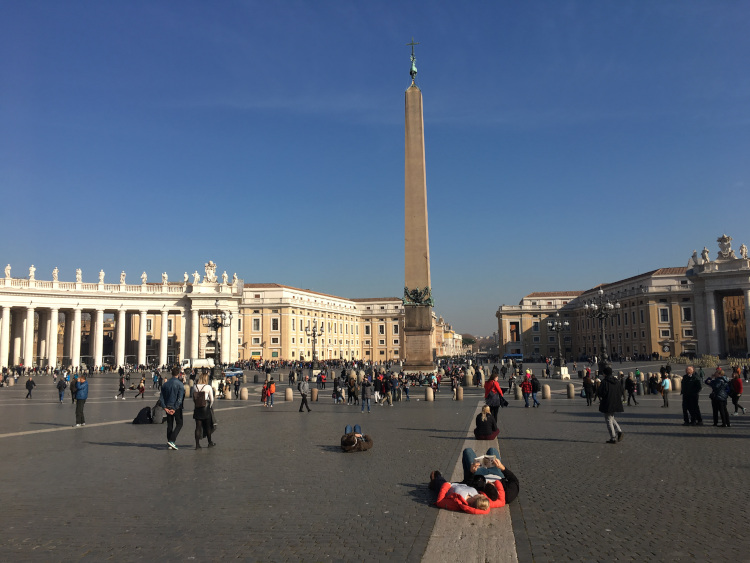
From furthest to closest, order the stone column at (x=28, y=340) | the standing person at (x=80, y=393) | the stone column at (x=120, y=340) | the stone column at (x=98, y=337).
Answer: the stone column at (x=98, y=337)
the stone column at (x=120, y=340)
the stone column at (x=28, y=340)
the standing person at (x=80, y=393)

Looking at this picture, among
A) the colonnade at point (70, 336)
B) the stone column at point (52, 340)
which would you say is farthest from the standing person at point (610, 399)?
the stone column at point (52, 340)

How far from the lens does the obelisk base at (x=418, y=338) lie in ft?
94.8

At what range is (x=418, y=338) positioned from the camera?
1188 inches

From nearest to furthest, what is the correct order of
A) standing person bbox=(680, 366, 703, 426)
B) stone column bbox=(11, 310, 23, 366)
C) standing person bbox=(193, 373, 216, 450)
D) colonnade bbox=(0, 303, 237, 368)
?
standing person bbox=(193, 373, 216, 450)
standing person bbox=(680, 366, 703, 426)
colonnade bbox=(0, 303, 237, 368)
stone column bbox=(11, 310, 23, 366)

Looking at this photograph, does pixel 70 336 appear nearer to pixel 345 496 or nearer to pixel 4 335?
pixel 4 335

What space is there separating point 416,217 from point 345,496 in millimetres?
23017

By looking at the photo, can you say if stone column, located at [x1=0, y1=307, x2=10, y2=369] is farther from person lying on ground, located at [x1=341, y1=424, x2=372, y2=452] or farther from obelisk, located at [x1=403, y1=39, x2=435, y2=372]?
person lying on ground, located at [x1=341, y1=424, x2=372, y2=452]

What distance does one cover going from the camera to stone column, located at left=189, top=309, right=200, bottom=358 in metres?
69.1

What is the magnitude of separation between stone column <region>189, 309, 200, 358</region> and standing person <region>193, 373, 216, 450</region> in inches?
2424

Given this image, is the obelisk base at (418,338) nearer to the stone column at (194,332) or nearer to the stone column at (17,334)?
the stone column at (194,332)

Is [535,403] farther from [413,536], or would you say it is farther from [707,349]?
[707,349]

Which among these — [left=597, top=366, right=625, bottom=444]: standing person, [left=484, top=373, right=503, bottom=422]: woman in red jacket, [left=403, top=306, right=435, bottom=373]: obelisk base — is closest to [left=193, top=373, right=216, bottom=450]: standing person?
[left=484, top=373, right=503, bottom=422]: woman in red jacket

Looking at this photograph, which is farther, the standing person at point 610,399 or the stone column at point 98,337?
the stone column at point 98,337

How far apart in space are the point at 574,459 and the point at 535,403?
34.1 feet
